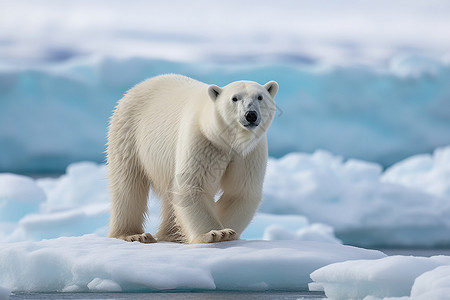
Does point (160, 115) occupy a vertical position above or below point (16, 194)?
below

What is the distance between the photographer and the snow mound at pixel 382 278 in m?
3.59

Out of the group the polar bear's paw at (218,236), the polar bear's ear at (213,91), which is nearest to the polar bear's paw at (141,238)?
the polar bear's paw at (218,236)

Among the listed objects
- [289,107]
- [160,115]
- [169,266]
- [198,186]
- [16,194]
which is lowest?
[169,266]

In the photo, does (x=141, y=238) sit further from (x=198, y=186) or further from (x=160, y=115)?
(x=160, y=115)

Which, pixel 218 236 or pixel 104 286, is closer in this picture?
pixel 104 286

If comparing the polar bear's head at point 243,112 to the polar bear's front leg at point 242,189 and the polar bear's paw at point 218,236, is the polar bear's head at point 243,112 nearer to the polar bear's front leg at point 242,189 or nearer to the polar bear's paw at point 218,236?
the polar bear's front leg at point 242,189

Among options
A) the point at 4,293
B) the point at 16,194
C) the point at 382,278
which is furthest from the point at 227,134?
the point at 16,194

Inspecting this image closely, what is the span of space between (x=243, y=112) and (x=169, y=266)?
107 centimetres

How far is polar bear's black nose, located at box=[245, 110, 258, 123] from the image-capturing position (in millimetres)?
4512

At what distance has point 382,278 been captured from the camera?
12.2 feet

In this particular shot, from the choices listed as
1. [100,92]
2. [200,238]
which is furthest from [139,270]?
[100,92]

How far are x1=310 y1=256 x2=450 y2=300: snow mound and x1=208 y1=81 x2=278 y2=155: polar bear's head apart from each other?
1.10 m

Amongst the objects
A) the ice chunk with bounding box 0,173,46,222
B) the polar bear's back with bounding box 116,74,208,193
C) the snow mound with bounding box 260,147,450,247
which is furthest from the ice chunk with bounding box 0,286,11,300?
the snow mound with bounding box 260,147,450,247

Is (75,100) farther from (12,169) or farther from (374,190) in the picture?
(374,190)
